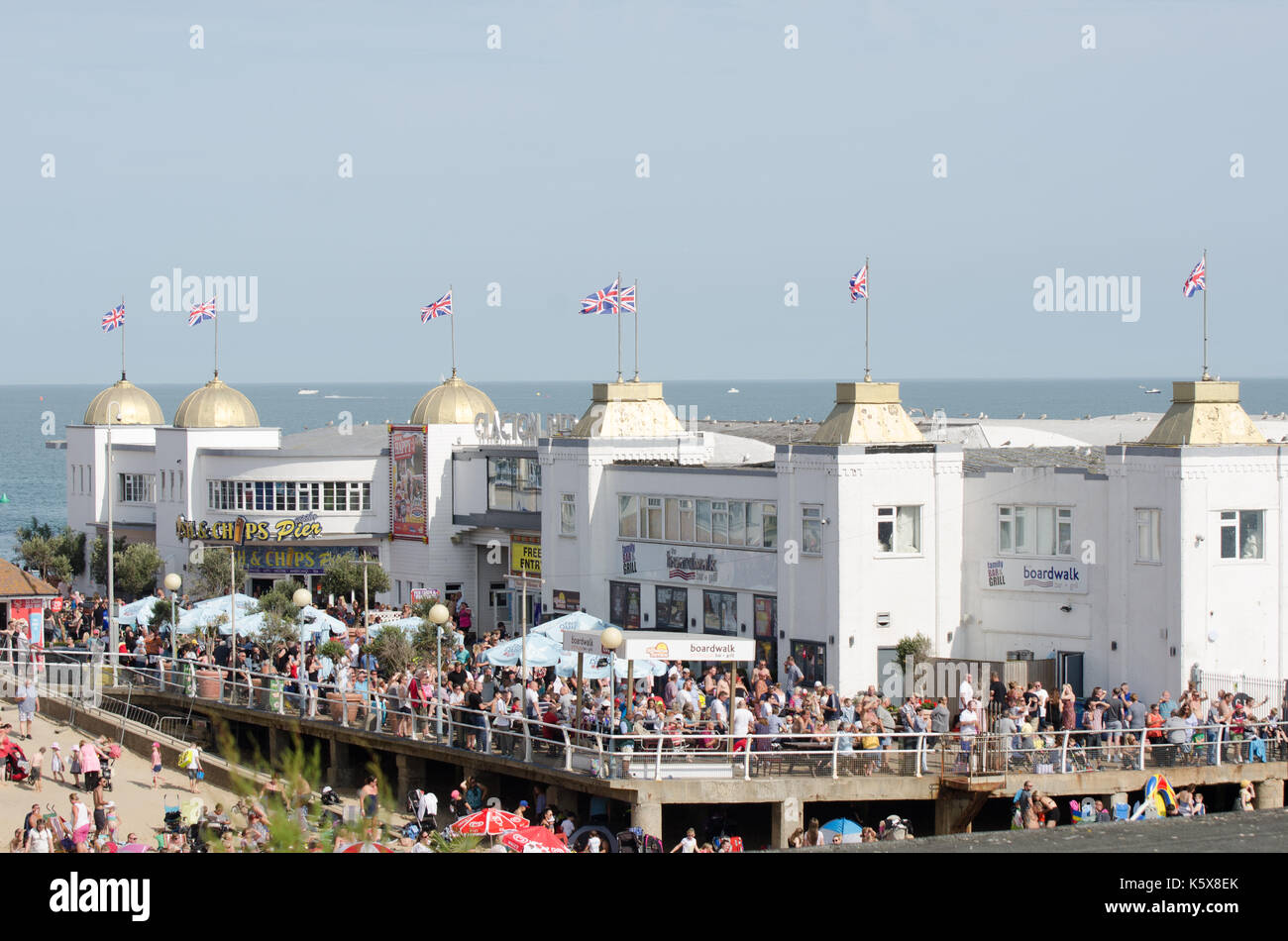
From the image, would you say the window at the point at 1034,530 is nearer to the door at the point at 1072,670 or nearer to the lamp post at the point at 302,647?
the door at the point at 1072,670

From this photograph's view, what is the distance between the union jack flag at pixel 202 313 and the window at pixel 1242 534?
121 ft

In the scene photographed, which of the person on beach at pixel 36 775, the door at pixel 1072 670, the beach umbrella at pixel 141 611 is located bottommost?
the person on beach at pixel 36 775

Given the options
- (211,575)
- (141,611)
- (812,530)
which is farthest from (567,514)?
(211,575)

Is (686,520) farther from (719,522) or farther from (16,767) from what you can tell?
(16,767)

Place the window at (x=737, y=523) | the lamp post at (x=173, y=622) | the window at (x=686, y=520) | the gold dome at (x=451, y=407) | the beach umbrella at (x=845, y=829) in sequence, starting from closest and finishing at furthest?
1. the beach umbrella at (x=845, y=829)
2. the lamp post at (x=173, y=622)
3. the window at (x=737, y=523)
4. the window at (x=686, y=520)
5. the gold dome at (x=451, y=407)

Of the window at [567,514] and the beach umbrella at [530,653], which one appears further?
the window at [567,514]

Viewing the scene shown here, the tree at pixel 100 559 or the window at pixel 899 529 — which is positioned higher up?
the window at pixel 899 529

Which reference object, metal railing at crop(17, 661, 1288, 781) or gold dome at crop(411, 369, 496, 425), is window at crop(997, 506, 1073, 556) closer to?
metal railing at crop(17, 661, 1288, 781)

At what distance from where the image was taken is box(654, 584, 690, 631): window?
4253 centimetres

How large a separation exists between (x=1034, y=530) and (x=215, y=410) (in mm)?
31566

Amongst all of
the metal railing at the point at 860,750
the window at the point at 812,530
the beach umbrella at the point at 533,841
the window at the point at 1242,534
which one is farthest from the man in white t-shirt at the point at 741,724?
the window at the point at 1242,534

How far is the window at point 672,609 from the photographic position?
42.5 metres
